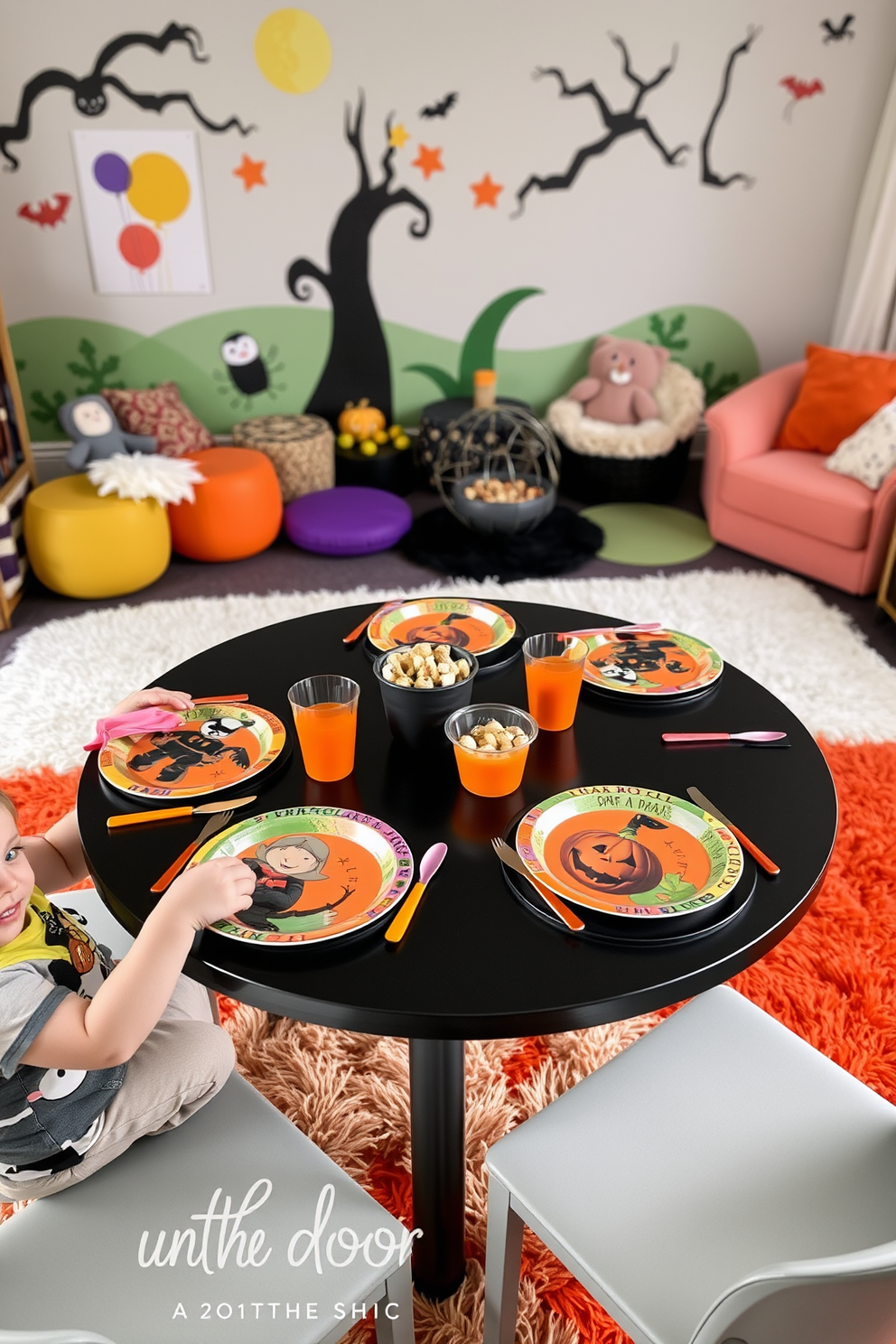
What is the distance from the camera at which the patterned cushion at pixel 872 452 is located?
→ 3.35 metres

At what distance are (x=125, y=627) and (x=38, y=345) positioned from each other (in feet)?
5.29

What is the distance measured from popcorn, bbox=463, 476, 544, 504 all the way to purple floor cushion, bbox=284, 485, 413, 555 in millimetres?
335

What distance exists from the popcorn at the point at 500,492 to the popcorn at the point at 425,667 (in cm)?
231

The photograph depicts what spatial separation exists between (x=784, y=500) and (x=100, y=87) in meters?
3.02

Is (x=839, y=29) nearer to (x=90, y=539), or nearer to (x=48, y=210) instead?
(x=48, y=210)

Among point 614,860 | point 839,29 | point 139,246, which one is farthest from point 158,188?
point 614,860

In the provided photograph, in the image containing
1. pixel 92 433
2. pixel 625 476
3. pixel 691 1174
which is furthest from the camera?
pixel 625 476

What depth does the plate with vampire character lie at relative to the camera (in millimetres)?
1584

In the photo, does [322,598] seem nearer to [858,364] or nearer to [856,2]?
[858,364]

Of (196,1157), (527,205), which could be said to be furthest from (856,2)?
(196,1157)

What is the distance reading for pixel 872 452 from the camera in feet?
11.1

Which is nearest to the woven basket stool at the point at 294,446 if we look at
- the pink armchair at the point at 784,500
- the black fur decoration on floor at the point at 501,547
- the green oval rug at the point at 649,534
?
the black fur decoration on floor at the point at 501,547

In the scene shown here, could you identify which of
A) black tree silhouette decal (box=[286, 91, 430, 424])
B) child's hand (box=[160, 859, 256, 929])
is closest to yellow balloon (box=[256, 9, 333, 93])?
black tree silhouette decal (box=[286, 91, 430, 424])

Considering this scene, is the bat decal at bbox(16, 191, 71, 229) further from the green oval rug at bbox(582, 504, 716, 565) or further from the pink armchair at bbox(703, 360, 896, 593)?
the pink armchair at bbox(703, 360, 896, 593)
